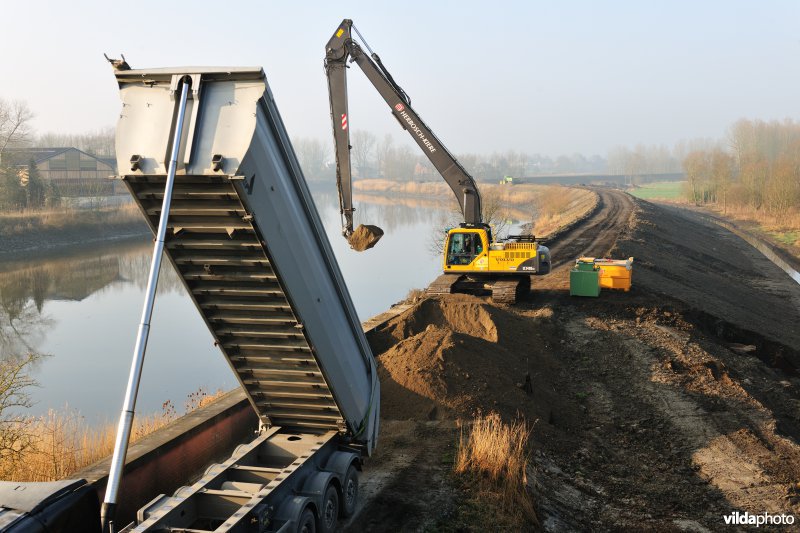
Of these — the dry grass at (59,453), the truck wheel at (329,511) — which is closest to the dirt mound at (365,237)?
the dry grass at (59,453)

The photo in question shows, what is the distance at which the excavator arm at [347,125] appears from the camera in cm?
1830

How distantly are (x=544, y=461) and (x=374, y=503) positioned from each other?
Answer: 328 centimetres

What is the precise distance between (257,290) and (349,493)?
3.01 meters

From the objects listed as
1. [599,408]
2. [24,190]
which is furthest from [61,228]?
[599,408]

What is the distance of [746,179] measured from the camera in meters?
63.0

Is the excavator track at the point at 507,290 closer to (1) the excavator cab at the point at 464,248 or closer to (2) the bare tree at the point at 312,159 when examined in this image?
(1) the excavator cab at the point at 464,248

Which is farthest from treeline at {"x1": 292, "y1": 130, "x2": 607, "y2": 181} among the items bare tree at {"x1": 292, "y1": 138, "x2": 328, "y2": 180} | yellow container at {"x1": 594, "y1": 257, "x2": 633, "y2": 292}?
yellow container at {"x1": 594, "y1": 257, "x2": 633, "y2": 292}

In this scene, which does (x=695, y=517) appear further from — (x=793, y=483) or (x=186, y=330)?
(x=186, y=330)

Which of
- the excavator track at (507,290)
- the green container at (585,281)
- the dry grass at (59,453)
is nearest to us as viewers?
the dry grass at (59,453)

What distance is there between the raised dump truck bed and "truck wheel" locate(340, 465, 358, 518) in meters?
0.02

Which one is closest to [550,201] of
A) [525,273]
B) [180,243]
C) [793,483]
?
[525,273]

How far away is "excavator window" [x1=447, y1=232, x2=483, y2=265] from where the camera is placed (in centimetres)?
2083

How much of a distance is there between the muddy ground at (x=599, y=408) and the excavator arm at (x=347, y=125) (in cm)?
352

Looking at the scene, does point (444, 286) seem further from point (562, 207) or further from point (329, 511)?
point (562, 207)
